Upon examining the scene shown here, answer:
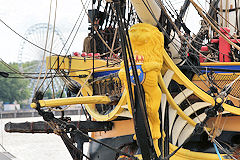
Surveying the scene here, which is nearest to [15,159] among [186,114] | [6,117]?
[186,114]

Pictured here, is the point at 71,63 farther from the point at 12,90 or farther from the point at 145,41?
the point at 12,90

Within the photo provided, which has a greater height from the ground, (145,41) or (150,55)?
(145,41)

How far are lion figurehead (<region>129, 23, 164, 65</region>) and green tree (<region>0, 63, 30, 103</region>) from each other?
1183 inches

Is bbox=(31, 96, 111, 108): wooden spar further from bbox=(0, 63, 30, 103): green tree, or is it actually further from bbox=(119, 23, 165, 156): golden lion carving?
bbox=(0, 63, 30, 103): green tree

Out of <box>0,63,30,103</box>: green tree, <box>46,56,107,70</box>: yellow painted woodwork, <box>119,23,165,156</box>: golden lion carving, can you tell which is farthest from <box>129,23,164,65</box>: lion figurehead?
<box>0,63,30,103</box>: green tree

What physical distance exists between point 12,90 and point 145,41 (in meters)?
32.1

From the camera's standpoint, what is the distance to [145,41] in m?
3.67

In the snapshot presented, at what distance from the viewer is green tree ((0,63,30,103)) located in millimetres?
33156

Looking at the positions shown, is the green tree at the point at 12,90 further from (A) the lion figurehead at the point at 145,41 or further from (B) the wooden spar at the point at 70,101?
(A) the lion figurehead at the point at 145,41

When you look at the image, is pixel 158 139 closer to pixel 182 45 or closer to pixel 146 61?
pixel 146 61

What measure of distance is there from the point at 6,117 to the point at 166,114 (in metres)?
22.2

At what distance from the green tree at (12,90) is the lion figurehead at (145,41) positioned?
98.6ft

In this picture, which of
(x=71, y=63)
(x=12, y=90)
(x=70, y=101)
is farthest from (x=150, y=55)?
(x=12, y=90)

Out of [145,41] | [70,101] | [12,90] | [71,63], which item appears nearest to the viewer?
[145,41]
